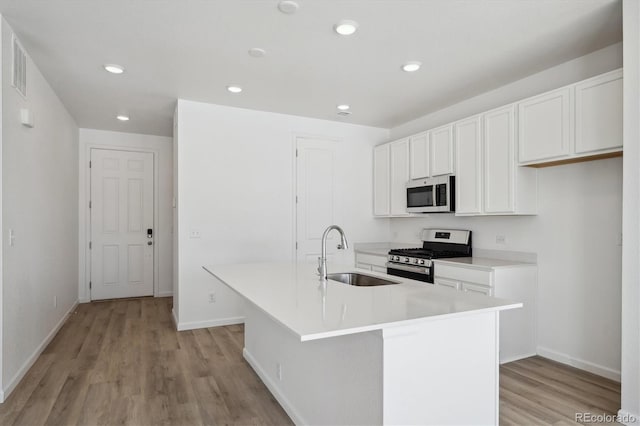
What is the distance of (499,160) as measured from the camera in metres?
3.53

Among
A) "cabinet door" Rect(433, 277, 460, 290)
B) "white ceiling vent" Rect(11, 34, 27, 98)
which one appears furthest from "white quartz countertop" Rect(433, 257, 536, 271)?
"white ceiling vent" Rect(11, 34, 27, 98)

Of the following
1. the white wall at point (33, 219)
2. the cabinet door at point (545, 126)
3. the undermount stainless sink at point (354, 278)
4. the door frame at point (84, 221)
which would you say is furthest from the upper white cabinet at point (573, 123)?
the door frame at point (84, 221)

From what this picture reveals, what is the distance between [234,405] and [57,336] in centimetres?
266

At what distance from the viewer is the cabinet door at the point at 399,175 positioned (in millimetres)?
4809

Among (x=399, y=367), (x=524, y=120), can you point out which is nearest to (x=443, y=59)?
(x=524, y=120)

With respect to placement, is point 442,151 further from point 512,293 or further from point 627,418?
point 627,418

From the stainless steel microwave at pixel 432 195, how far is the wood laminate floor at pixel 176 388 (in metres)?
1.65

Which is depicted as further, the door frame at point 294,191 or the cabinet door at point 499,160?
the door frame at point 294,191

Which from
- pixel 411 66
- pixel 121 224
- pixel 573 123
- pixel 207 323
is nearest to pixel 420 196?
pixel 411 66

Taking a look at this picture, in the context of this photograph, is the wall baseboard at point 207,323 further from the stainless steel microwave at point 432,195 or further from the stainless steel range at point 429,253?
the stainless steel microwave at point 432,195

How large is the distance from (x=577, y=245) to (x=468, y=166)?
1.18m

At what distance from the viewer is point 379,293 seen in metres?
2.02

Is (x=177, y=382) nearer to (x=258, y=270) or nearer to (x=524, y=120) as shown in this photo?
(x=258, y=270)

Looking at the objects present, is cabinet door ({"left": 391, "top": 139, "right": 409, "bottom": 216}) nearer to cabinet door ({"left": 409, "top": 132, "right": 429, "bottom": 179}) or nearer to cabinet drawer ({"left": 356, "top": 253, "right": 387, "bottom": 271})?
cabinet door ({"left": 409, "top": 132, "right": 429, "bottom": 179})
